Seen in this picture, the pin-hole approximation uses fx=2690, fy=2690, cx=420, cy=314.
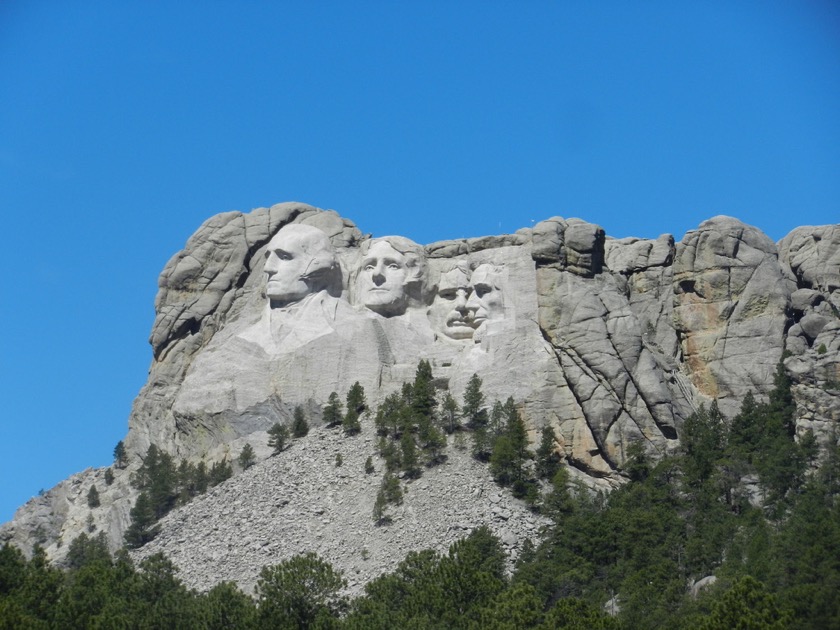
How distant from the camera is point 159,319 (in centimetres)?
9506

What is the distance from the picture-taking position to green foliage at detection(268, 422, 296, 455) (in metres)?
88.6

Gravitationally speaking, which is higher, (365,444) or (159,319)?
(159,319)

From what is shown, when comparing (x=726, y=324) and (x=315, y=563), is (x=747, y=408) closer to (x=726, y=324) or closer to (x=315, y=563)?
(x=726, y=324)

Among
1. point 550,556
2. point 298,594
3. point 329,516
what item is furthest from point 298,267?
point 298,594

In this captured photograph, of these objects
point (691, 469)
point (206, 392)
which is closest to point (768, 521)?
point (691, 469)

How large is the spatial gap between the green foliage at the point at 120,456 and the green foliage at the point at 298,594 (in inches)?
569

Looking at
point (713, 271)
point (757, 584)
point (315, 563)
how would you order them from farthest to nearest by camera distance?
point (713, 271)
point (315, 563)
point (757, 584)

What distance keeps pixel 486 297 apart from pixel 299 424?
7.97 m

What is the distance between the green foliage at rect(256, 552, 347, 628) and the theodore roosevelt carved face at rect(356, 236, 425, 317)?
15.0 metres

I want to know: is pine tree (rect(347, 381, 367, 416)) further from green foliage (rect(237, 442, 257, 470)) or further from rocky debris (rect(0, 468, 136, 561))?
rocky debris (rect(0, 468, 136, 561))

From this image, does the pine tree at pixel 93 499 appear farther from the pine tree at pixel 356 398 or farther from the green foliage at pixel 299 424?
the pine tree at pixel 356 398

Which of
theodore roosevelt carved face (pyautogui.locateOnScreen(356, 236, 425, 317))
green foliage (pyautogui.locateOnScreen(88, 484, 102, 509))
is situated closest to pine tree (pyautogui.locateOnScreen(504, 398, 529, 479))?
theodore roosevelt carved face (pyautogui.locateOnScreen(356, 236, 425, 317))

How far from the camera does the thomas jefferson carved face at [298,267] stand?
92.0 m

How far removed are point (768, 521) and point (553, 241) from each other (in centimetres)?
1427
